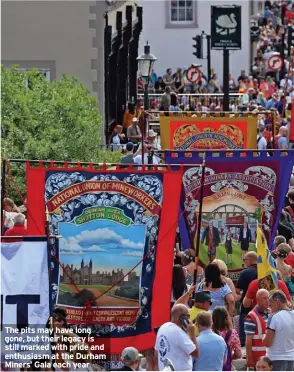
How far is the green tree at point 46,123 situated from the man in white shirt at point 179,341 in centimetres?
880

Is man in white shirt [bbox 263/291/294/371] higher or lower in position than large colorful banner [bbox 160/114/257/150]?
lower

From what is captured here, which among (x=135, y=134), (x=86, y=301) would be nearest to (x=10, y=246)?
(x=86, y=301)

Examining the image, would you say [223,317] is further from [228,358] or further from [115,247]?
[115,247]

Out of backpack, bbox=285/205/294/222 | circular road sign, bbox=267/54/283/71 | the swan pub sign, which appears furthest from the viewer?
circular road sign, bbox=267/54/283/71

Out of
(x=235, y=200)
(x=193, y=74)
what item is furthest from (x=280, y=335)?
Answer: (x=193, y=74)

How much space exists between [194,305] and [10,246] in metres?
1.95

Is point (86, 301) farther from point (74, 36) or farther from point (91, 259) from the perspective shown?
point (74, 36)

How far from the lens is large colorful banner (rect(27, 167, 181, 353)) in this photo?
12750mm

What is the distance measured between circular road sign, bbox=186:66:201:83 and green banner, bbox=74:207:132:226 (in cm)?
3025

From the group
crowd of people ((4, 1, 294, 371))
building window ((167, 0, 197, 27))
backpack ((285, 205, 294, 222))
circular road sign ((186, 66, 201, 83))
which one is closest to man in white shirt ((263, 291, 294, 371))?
crowd of people ((4, 1, 294, 371))

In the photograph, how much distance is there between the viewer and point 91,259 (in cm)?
→ 1288

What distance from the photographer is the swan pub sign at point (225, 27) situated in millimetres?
30297

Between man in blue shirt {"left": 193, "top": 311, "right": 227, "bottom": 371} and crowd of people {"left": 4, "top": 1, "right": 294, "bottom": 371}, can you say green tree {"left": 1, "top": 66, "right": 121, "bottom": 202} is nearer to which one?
crowd of people {"left": 4, "top": 1, "right": 294, "bottom": 371}

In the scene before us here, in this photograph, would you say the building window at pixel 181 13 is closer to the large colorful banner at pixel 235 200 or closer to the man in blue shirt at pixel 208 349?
the large colorful banner at pixel 235 200
